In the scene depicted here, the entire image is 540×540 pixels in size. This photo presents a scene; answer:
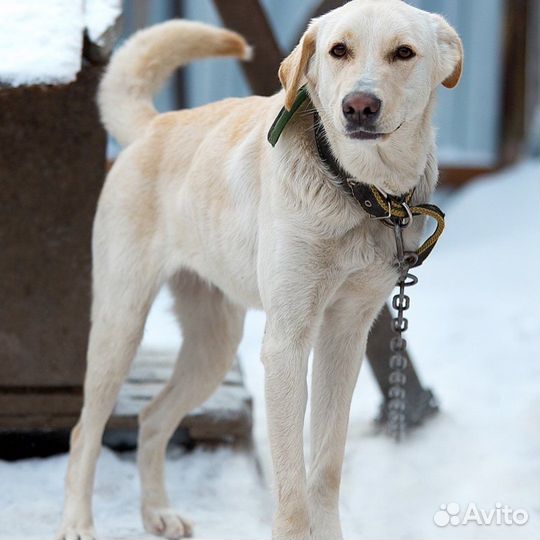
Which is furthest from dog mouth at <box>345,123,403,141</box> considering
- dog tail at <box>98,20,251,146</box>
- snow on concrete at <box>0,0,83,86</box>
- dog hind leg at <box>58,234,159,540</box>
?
dog tail at <box>98,20,251,146</box>

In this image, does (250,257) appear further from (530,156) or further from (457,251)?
(530,156)

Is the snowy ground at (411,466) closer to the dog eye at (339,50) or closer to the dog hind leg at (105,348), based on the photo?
the dog hind leg at (105,348)

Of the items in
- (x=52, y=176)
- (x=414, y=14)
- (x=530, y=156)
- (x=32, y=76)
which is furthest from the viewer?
(x=530, y=156)

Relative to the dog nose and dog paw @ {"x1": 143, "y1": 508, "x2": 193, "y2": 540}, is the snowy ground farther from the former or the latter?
the dog nose

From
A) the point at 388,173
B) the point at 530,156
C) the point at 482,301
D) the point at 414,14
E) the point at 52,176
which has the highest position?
the point at 414,14

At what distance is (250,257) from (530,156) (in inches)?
286

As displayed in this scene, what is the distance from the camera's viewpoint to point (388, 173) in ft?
9.67

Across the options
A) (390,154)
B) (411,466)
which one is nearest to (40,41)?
(390,154)

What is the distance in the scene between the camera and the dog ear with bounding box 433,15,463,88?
291 centimetres

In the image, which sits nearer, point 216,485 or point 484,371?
point 216,485

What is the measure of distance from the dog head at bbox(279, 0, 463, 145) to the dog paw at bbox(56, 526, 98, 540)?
5.20 feet

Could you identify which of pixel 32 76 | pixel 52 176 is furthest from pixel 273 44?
pixel 32 76

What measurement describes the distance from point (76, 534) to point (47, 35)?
5.20ft

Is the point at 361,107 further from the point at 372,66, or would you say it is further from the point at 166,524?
the point at 166,524
